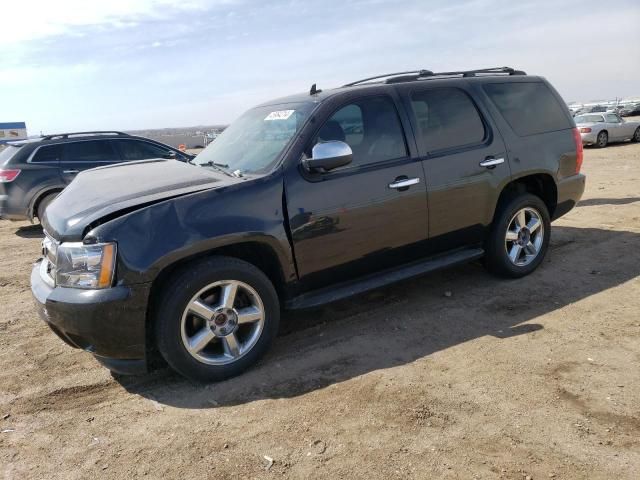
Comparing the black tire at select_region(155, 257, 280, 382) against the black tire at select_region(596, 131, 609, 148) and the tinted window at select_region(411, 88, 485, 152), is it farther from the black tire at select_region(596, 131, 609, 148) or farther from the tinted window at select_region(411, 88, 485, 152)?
the black tire at select_region(596, 131, 609, 148)

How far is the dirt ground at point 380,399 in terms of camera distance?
272 cm

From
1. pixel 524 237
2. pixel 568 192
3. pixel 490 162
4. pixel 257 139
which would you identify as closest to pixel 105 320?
pixel 257 139

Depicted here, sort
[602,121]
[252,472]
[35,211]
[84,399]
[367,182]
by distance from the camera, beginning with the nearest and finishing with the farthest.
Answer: [252,472] → [84,399] → [367,182] → [35,211] → [602,121]

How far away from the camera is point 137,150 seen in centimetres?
988

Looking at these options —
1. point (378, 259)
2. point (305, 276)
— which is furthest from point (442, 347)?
point (305, 276)

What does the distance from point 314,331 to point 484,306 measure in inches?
60.7

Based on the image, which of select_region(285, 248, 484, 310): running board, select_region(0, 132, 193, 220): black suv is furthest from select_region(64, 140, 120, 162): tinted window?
select_region(285, 248, 484, 310): running board

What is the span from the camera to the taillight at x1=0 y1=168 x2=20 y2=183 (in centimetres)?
875

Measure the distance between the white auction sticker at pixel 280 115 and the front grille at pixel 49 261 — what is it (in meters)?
1.94

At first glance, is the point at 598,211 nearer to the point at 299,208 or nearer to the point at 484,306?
the point at 484,306

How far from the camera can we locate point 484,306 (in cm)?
463

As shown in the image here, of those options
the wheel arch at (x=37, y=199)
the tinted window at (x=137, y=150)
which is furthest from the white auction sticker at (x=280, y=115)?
the wheel arch at (x=37, y=199)

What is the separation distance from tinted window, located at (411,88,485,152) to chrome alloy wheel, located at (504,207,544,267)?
3.05 feet

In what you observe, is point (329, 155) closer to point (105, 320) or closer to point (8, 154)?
point (105, 320)
